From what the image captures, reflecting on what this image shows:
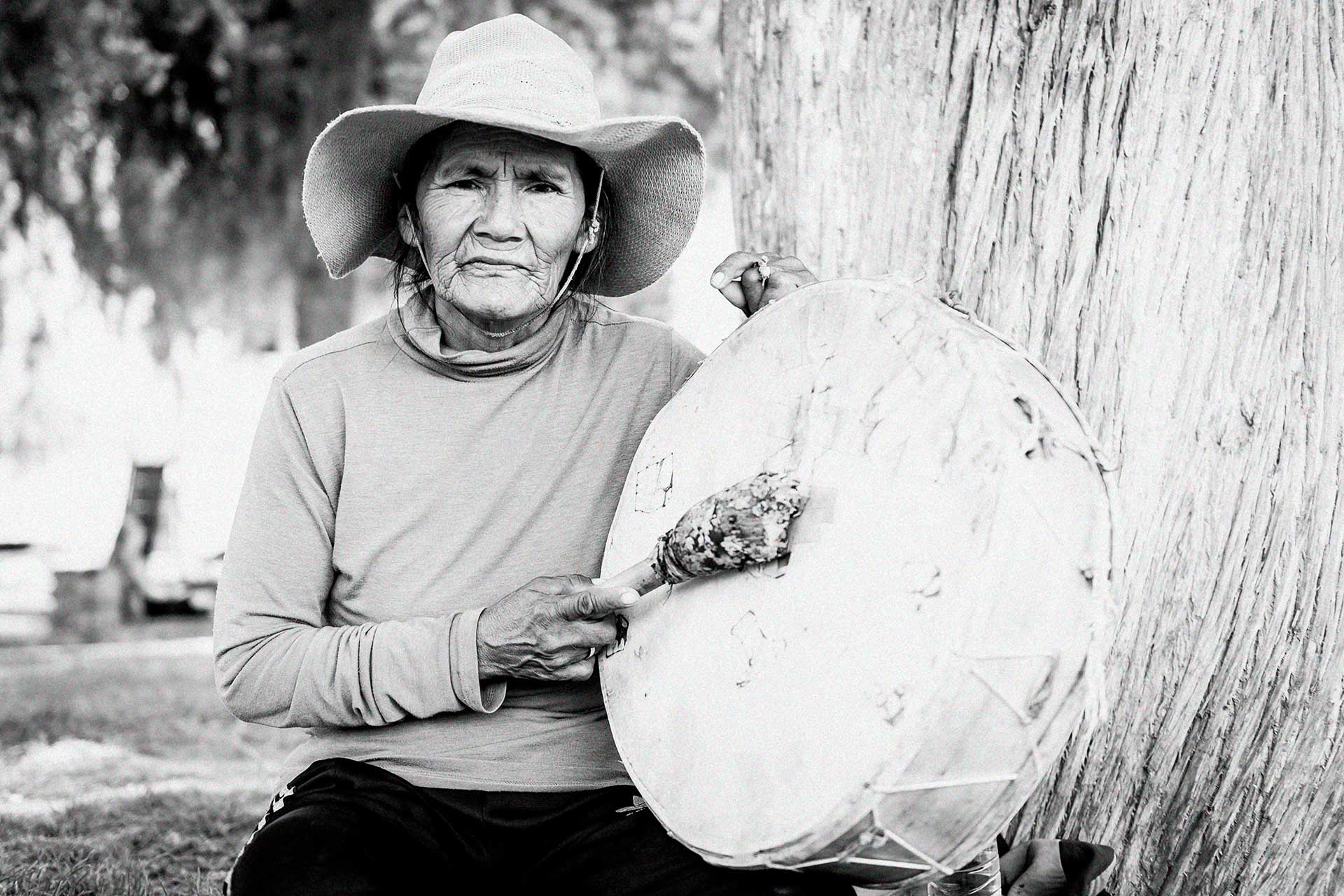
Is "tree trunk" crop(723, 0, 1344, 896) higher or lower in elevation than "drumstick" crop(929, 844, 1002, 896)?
higher

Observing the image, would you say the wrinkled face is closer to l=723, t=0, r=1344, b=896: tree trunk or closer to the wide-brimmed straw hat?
the wide-brimmed straw hat

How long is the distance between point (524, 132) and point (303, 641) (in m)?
0.89

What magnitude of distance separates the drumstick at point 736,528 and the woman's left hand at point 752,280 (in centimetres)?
49

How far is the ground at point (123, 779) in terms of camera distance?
2555 mm

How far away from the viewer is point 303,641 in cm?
186

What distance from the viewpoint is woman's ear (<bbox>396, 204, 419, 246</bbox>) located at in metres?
2.13

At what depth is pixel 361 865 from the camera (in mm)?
1665

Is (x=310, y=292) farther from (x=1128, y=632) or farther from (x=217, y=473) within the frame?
(x=1128, y=632)

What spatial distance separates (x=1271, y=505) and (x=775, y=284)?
0.91m

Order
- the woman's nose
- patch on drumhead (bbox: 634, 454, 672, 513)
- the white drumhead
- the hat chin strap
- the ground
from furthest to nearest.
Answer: the ground, the hat chin strap, the woman's nose, patch on drumhead (bbox: 634, 454, 672, 513), the white drumhead

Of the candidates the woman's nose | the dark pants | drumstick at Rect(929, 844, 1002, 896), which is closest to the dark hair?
the woman's nose

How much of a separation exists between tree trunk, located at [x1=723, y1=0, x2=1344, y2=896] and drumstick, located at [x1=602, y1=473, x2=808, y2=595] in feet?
2.61

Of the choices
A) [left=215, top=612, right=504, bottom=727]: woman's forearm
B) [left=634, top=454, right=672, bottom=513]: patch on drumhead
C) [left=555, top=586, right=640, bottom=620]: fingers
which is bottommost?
[left=215, top=612, right=504, bottom=727]: woman's forearm

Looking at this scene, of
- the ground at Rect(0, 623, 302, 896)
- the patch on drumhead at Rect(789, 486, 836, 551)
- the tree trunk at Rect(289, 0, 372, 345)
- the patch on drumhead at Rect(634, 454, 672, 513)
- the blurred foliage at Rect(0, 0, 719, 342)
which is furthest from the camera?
the tree trunk at Rect(289, 0, 372, 345)
